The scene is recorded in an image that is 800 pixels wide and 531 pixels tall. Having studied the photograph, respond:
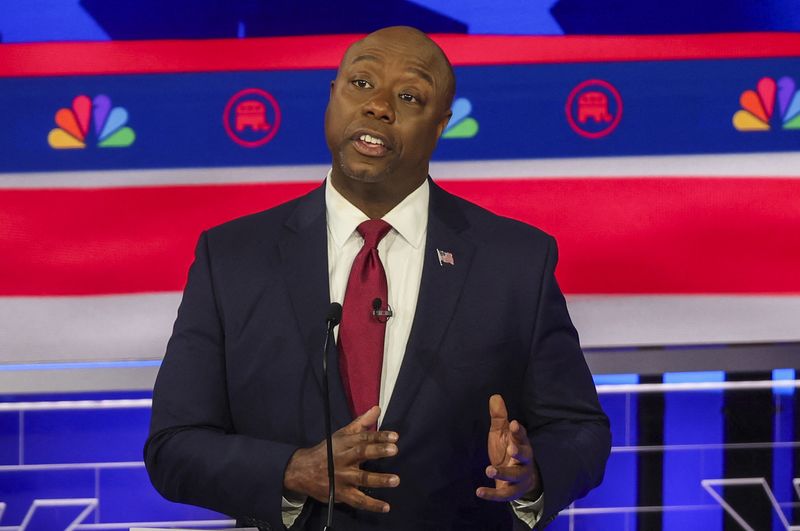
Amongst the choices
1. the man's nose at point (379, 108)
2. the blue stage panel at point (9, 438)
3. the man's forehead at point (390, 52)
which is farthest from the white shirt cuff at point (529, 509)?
the blue stage panel at point (9, 438)

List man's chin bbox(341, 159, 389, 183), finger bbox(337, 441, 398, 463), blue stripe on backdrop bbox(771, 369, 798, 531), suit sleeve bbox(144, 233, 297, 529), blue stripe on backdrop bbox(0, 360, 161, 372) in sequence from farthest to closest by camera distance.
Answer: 1. blue stripe on backdrop bbox(771, 369, 798, 531)
2. blue stripe on backdrop bbox(0, 360, 161, 372)
3. man's chin bbox(341, 159, 389, 183)
4. suit sleeve bbox(144, 233, 297, 529)
5. finger bbox(337, 441, 398, 463)

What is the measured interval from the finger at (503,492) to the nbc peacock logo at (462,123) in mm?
1371

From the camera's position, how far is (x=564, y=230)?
2629 millimetres

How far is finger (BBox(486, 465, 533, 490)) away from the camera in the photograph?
1379 mm

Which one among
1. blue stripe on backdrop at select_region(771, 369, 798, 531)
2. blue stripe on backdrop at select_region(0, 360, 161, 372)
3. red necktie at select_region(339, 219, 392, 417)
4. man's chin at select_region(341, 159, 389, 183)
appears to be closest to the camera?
red necktie at select_region(339, 219, 392, 417)

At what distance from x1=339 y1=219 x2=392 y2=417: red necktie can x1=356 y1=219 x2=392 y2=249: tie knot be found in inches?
0.8

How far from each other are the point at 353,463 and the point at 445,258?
17.9 inches

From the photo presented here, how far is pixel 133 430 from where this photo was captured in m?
2.67

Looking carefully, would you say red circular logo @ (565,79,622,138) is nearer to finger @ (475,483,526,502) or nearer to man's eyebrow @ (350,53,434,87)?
man's eyebrow @ (350,53,434,87)

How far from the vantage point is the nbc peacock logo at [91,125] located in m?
2.62

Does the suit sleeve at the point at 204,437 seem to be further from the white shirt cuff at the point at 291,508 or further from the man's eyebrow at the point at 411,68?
the man's eyebrow at the point at 411,68

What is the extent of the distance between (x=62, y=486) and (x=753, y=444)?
6.20ft

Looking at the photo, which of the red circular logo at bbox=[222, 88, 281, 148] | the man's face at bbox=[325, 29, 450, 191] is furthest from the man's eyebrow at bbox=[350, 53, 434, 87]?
the red circular logo at bbox=[222, 88, 281, 148]

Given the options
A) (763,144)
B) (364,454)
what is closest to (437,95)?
(364,454)
